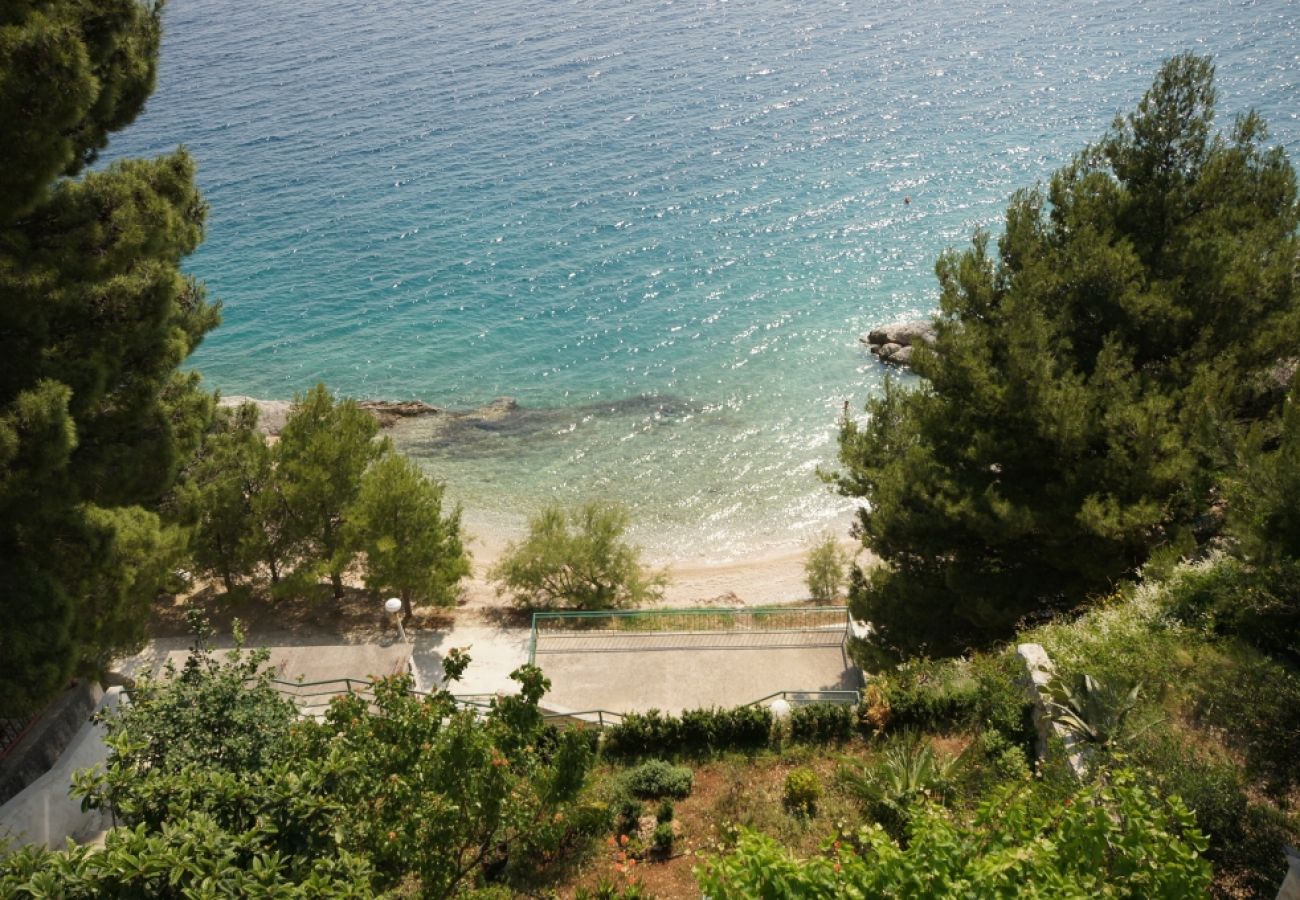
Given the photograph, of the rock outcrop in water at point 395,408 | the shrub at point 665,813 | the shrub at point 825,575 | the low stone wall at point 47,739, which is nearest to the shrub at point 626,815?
the shrub at point 665,813

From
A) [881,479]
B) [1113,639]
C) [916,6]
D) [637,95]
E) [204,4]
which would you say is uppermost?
[204,4]

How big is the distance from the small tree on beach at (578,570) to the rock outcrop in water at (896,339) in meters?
17.8

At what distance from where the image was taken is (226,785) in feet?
27.6

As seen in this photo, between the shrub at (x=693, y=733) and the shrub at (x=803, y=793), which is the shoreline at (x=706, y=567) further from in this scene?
the shrub at (x=803, y=793)

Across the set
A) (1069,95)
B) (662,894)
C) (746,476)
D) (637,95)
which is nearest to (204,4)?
(637,95)

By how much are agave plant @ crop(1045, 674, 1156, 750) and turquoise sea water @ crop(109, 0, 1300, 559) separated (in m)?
19.2

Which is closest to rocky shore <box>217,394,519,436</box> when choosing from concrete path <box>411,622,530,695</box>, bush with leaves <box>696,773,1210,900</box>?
concrete path <box>411,622,530,695</box>

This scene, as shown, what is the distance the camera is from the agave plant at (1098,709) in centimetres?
1184

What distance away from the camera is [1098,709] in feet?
40.1

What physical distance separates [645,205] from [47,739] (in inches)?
1700

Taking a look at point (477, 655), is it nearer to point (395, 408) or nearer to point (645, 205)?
point (395, 408)

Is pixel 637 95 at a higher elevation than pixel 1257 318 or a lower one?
higher

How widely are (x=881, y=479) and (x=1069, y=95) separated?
52.5 meters

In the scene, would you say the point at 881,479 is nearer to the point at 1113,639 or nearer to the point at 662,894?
the point at 1113,639
